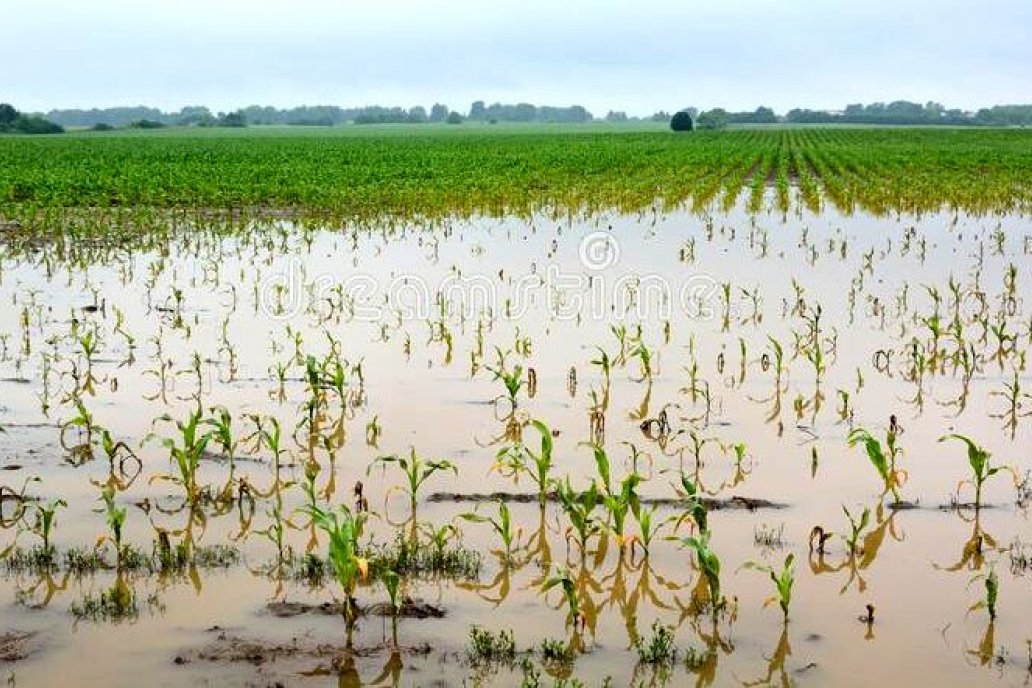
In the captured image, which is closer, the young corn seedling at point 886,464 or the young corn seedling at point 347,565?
the young corn seedling at point 347,565

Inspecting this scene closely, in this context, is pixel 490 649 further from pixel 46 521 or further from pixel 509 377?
pixel 509 377

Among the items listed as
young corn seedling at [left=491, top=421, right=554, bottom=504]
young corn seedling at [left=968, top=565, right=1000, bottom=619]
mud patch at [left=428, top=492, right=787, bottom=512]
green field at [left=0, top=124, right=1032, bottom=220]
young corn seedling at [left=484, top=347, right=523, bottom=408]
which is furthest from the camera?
green field at [left=0, top=124, right=1032, bottom=220]

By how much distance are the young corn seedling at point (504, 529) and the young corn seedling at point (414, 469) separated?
10.6 inches

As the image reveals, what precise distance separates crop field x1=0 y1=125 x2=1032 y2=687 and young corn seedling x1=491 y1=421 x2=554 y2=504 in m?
0.04

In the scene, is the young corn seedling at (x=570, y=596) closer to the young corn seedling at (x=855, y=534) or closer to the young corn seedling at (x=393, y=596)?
the young corn seedling at (x=393, y=596)

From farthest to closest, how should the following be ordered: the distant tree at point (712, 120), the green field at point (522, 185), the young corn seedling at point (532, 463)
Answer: the distant tree at point (712, 120)
the green field at point (522, 185)
the young corn seedling at point (532, 463)

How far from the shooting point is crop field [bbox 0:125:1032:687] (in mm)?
4781

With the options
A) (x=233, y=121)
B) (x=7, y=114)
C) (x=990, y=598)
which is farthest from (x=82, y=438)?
(x=233, y=121)

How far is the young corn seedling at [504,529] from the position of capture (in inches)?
217

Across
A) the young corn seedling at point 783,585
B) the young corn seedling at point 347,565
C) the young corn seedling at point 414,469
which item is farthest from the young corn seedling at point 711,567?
the young corn seedling at point 414,469

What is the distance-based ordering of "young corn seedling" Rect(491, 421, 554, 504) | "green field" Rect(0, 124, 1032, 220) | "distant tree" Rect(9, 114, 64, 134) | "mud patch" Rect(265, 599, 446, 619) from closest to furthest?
"mud patch" Rect(265, 599, 446, 619)
"young corn seedling" Rect(491, 421, 554, 504)
"green field" Rect(0, 124, 1032, 220)
"distant tree" Rect(9, 114, 64, 134)

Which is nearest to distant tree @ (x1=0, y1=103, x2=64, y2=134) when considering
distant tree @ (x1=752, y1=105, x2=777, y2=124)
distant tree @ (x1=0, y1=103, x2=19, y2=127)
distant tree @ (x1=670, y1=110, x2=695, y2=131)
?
distant tree @ (x1=0, y1=103, x2=19, y2=127)

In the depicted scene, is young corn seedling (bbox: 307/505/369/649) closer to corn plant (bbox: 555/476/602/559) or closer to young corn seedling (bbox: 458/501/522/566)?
young corn seedling (bbox: 458/501/522/566)

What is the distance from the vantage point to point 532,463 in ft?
23.3
